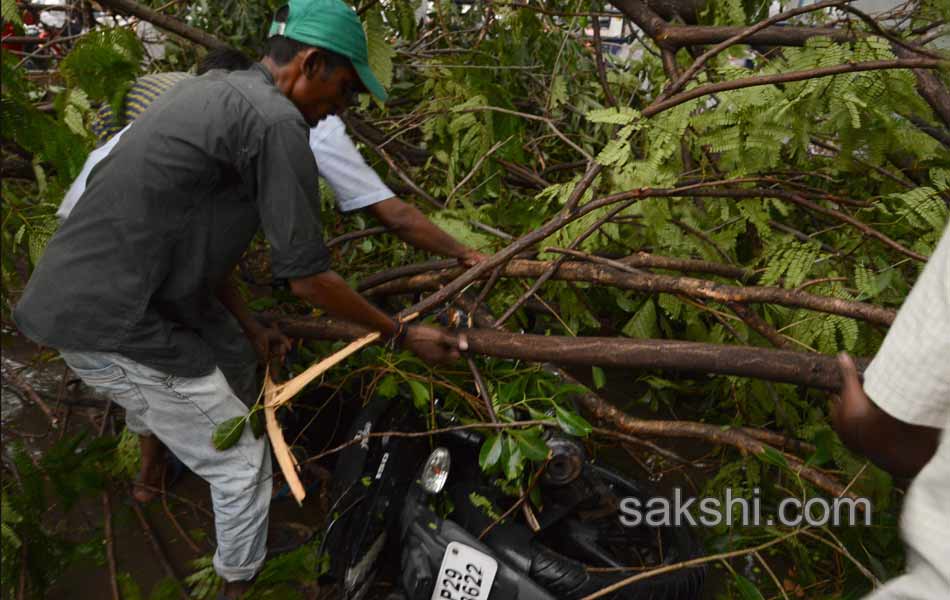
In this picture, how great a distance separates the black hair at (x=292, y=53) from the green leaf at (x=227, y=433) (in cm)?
112

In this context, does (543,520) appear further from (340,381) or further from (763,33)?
(763,33)

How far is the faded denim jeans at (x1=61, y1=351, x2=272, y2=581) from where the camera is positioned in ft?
6.85

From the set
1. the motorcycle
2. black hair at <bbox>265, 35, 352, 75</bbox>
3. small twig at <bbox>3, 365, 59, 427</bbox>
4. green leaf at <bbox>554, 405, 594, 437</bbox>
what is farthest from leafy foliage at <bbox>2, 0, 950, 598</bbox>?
black hair at <bbox>265, 35, 352, 75</bbox>

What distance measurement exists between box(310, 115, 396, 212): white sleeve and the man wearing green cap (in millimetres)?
329

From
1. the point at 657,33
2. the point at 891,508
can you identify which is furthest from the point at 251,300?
the point at 891,508

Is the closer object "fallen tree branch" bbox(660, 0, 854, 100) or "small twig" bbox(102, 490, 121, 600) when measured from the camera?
"fallen tree branch" bbox(660, 0, 854, 100)

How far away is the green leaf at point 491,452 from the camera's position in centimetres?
191

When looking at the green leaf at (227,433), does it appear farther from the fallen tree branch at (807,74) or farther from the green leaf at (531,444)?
the fallen tree branch at (807,74)

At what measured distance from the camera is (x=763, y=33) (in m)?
2.47

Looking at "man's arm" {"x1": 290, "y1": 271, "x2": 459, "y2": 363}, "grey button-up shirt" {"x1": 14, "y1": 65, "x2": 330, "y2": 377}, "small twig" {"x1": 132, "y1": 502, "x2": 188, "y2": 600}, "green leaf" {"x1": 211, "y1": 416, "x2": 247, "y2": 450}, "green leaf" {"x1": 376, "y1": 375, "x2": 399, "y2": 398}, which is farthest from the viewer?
"small twig" {"x1": 132, "y1": 502, "x2": 188, "y2": 600}

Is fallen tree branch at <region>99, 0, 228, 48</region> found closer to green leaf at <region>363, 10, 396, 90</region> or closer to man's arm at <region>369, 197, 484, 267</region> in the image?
green leaf at <region>363, 10, 396, 90</region>

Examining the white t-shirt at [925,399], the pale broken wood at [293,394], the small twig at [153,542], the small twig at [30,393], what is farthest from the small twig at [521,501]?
the small twig at [30,393]

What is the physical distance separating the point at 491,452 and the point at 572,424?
9.8 inches

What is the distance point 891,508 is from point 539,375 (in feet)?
4.13
